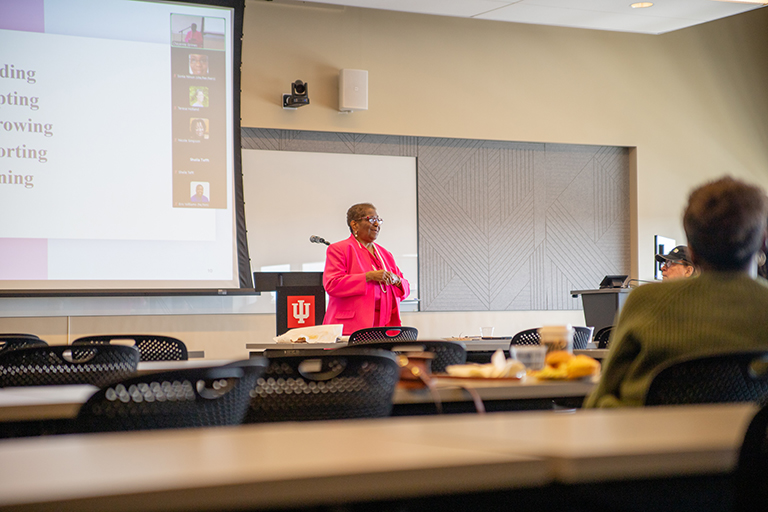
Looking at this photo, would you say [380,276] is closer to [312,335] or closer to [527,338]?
[312,335]

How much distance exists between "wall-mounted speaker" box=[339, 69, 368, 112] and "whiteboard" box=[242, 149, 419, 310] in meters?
0.45

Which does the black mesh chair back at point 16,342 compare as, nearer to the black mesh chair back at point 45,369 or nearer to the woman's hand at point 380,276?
the black mesh chair back at point 45,369

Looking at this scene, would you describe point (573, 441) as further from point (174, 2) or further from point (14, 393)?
point (174, 2)

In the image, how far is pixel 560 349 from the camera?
184cm

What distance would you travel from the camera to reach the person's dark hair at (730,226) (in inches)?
55.9

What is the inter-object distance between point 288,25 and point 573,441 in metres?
6.35

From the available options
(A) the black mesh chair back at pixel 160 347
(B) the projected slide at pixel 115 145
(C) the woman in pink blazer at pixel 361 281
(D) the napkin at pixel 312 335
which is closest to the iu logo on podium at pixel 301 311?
(C) the woman in pink blazer at pixel 361 281

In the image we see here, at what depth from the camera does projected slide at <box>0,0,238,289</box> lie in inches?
214

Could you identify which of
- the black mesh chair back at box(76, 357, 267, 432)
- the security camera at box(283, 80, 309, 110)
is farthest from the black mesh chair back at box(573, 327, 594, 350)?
the security camera at box(283, 80, 309, 110)

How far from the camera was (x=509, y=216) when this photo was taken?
23.7 ft

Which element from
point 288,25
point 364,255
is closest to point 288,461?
point 364,255

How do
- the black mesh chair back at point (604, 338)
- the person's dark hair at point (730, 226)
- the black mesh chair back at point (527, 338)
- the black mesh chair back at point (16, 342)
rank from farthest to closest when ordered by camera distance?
the black mesh chair back at point (604, 338)
the black mesh chair back at point (527, 338)
the black mesh chair back at point (16, 342)
the person's dark hair at point (730, 226)

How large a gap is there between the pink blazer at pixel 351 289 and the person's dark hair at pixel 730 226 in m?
2.99

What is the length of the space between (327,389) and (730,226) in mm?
821
